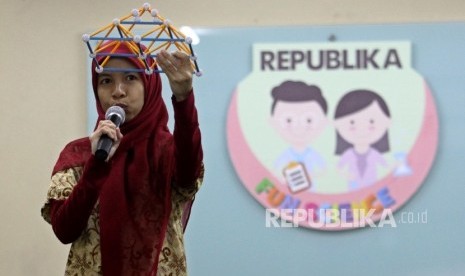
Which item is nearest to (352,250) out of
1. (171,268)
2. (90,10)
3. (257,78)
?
(257,78)

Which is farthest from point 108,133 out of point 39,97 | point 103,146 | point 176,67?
point 39,97

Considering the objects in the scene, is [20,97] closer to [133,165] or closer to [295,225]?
[295,225]

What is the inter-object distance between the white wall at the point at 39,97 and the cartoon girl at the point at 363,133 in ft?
1.90

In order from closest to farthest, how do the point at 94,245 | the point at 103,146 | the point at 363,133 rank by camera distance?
the point at 103,146 < the point at 94,245 < the point at 363,133

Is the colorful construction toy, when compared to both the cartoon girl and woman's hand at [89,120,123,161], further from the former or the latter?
the cartoon girl

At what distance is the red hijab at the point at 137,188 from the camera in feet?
4.31

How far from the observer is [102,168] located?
4.18ft

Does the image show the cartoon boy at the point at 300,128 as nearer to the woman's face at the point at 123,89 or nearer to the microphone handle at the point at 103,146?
the woman's face at the point at 123,89

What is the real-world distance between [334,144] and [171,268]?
159 centimetres

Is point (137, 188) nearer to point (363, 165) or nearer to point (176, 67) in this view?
point (176, 67)

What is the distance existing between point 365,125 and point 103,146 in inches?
69.3

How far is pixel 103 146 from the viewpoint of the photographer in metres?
1.21

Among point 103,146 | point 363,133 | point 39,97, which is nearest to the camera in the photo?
point 103,146

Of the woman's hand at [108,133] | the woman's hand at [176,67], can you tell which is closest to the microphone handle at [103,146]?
the woman's hand at [108,133]
